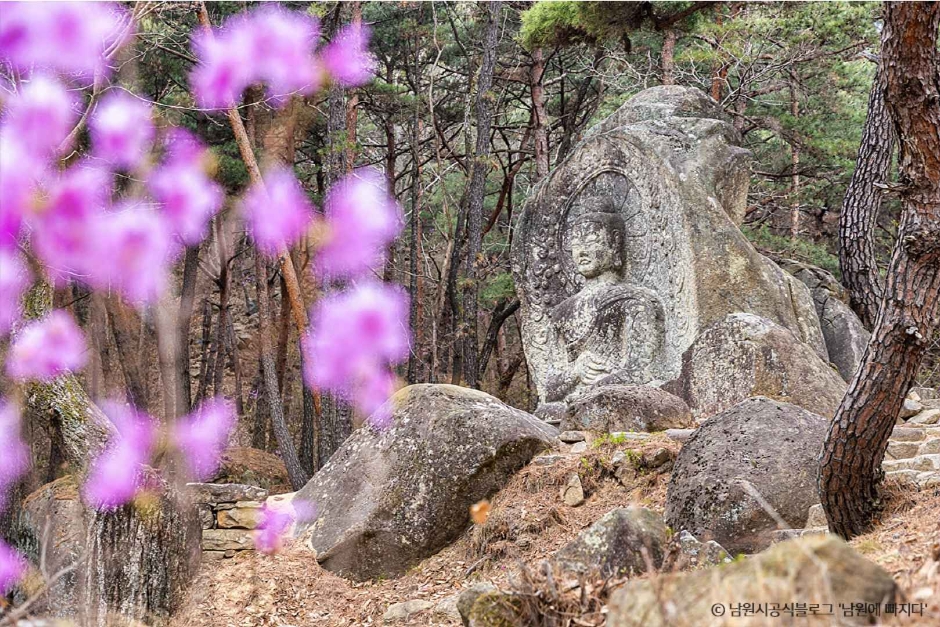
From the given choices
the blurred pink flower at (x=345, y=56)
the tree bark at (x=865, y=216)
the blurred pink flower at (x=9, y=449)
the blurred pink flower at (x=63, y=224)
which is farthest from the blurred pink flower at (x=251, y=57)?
the tree bark at (x=865, y=216)

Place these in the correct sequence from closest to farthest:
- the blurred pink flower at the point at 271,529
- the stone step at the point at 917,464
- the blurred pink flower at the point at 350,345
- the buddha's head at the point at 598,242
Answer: the stone step at the point at 917,464 → the blurred pink flower at the point at 271,529 → the blurred pink flower at the point at 350,345 → the buddha's head at the point at 598,242

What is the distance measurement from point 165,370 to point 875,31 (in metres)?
10.8

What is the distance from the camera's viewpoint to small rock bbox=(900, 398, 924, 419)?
7492mm

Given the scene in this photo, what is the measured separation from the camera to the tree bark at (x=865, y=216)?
8.46 metres

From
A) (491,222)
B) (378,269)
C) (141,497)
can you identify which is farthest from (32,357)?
(378,269)

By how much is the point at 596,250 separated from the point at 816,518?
4512 millimetres

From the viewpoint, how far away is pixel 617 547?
3.26m

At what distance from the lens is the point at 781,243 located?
13453 millimetres

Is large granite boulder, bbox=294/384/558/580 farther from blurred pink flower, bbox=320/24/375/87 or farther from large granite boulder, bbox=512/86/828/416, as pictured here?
blurred pink flower, bbox=320/24/375/87

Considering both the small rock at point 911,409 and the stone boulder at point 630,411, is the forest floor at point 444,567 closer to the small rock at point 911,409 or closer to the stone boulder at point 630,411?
the stone boulder at point 630,411

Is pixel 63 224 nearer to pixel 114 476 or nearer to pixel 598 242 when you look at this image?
pixel 114 476

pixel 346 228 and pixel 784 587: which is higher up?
pixel 346 228

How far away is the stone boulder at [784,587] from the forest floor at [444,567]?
341 centimetres

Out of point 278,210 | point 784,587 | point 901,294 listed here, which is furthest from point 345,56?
point 784,587
